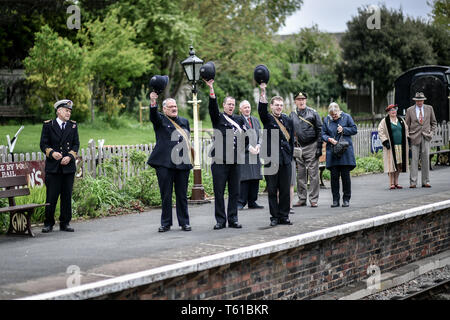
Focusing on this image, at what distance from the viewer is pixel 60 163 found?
10.5 m

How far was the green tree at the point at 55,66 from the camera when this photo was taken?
27.8 metres

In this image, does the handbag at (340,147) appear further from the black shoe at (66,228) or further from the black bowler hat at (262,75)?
the black shoe at (66,228)

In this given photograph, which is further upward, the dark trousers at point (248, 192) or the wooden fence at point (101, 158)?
the wooden fence at point (101, 158)

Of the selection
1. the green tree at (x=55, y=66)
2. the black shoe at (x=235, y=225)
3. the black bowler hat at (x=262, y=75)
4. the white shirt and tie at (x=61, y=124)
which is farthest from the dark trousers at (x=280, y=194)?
the green tree at (x=55, y=66)

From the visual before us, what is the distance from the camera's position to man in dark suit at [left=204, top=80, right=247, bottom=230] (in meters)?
10.0

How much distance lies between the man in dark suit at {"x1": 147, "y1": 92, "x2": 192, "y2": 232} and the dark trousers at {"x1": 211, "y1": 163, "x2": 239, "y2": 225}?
43cm

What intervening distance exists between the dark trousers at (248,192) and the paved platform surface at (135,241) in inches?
10.3

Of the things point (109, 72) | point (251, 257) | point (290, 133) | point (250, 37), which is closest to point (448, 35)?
point (250, 37)

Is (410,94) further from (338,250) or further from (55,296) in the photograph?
(55,296)

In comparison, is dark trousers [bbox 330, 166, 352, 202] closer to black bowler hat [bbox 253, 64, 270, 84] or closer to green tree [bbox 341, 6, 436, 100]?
black bowler hat [bbox 253, 64, 270, 84]

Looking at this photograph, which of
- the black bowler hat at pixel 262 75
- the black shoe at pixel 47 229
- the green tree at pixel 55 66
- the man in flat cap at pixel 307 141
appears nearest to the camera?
the black bowler hat at pixel 262 75

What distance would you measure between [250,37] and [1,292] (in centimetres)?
3728
